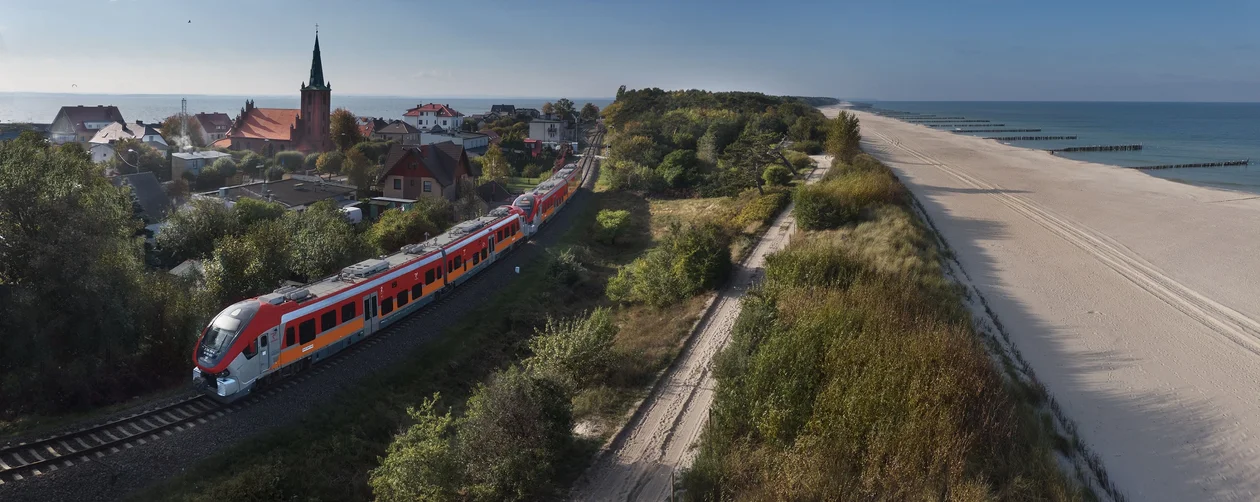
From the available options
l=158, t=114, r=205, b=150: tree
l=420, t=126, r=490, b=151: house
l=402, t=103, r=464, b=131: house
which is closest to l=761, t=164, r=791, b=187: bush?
l=420, t=126, r=490, b=151: house

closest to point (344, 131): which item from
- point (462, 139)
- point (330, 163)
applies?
point (462, 139)

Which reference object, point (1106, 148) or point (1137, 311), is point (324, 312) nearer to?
point (1137, 311)

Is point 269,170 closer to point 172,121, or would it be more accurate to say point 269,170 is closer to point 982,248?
point 172,121

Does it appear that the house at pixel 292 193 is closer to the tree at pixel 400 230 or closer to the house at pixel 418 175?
the house at pixel 418 175

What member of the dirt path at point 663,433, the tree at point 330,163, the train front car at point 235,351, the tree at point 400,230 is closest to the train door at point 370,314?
the train front car at point 235,351

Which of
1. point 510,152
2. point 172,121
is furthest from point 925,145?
point 172,121
